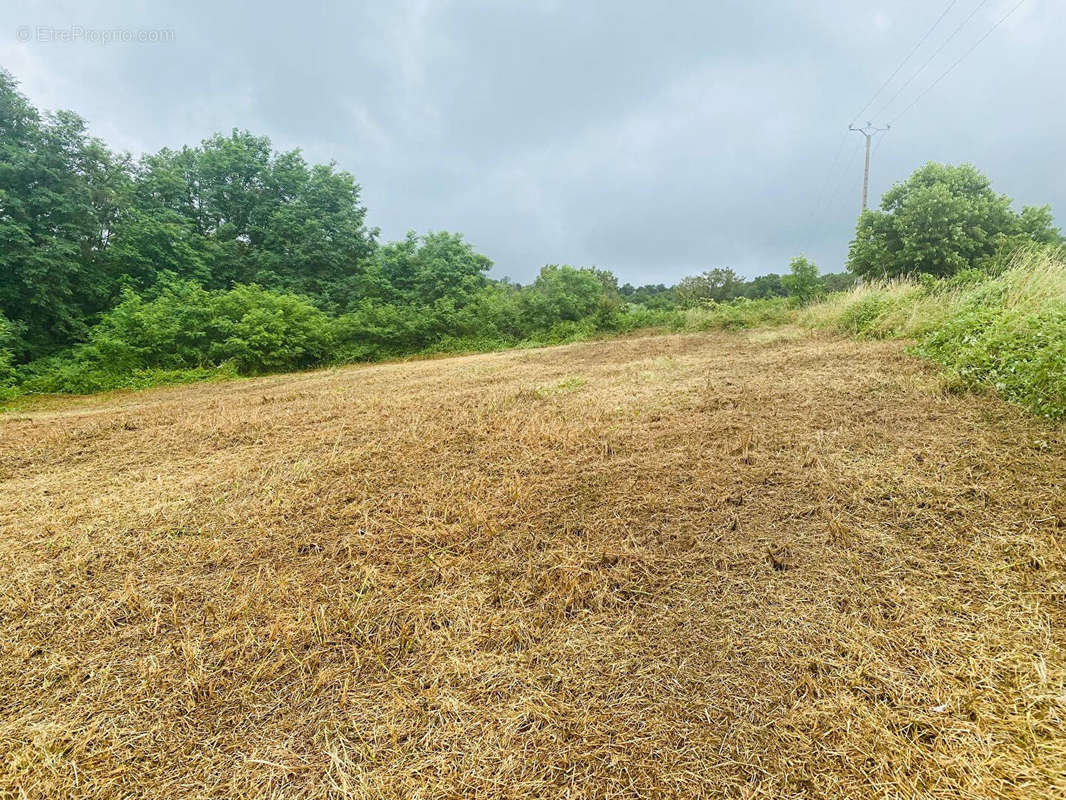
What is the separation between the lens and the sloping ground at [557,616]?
3.39 ft

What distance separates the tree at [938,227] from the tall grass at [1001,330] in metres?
7.14

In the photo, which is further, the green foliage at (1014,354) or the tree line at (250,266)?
the tree line at (250,266)

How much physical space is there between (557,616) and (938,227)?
16.2 m

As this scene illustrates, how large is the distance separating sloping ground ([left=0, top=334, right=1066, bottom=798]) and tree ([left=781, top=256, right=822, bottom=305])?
35.9 ft

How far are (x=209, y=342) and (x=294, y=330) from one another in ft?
6.27

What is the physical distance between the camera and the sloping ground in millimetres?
1034

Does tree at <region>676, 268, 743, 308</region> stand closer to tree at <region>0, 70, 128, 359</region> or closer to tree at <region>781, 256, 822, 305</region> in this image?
tree at <region>781, 256, 822, 305</region>

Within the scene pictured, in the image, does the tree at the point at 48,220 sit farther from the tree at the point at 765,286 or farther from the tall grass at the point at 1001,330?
the tree at the point at 765,286

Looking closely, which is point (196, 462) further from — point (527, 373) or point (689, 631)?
point (527, 373)

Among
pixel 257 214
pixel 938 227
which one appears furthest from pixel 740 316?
pixel 257 214

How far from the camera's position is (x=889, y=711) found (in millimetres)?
1083

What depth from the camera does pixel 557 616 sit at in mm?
1487

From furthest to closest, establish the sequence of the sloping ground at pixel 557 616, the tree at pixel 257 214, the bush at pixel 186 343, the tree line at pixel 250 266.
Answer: the tree at pixel 257 214 < the tree line at pixel 250 266 < the bush at pixel 186 343 < the sloping ground at pixel 557 616

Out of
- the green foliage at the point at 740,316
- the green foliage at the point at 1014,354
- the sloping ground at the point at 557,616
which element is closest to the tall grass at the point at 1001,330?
the green foliage at the point at 1014,354
